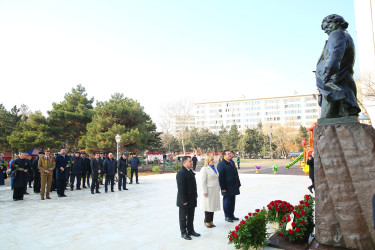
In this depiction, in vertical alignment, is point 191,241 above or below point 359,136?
below

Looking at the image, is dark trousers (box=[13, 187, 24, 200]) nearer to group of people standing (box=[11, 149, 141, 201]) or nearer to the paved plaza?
group of people standing (box=[11, 149, 141, 201])

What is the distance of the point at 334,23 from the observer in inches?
168

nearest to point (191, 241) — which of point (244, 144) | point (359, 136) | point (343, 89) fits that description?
point (359, 136)

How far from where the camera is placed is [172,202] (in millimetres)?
9188

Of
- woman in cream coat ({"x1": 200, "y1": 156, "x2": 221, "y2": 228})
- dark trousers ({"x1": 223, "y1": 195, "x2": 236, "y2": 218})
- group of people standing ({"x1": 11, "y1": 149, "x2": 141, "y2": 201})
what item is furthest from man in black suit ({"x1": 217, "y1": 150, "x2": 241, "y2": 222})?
group of people standing ({"x1": 11, "y1": 149, "x2": 141, "y2": 201})

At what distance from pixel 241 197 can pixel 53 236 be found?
6.56 m

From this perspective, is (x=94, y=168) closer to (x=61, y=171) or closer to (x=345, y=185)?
(x=61, y=171)

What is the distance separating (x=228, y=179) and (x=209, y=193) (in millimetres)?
614

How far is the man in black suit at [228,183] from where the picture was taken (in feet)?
19.9

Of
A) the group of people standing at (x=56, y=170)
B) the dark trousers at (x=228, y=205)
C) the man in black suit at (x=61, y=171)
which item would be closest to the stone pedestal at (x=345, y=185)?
the dark trousers at (x=228, y=205)

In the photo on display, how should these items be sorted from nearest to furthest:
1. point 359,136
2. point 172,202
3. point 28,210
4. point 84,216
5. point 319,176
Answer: point 359,136
point 319,176
point 84,216
point 28,210
point 172,202

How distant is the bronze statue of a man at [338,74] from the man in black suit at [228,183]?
255 centimetres

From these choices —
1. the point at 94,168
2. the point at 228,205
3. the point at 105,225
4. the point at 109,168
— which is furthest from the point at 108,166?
the point at 228,205

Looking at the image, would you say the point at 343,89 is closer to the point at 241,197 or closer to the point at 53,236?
the point at 53,236
